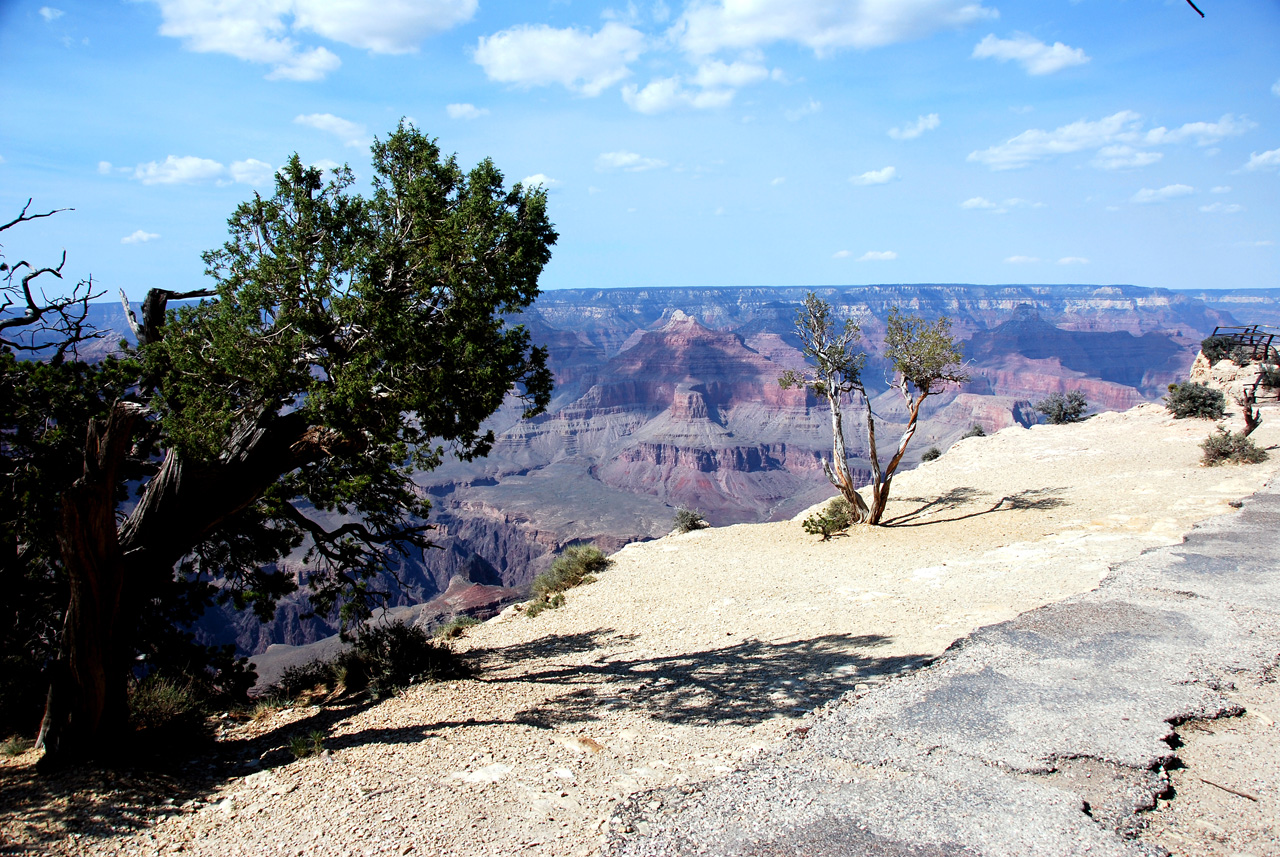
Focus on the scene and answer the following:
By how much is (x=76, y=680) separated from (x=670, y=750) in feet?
17.0

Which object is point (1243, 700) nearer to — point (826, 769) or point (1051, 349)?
point (826, 769)

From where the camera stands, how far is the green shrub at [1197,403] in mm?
25875

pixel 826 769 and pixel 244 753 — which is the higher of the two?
pixel 826 769

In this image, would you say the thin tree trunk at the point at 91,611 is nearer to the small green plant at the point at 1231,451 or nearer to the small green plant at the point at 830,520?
the small green plant at the point at 830,520

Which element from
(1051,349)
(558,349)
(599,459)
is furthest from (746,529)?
(1051,349)

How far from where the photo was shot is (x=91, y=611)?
6242mm

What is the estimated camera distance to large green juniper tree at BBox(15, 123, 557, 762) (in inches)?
245

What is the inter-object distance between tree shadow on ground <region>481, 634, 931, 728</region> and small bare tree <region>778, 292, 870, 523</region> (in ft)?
28.7

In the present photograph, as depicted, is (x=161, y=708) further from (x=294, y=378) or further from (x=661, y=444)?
(x=661, y=444)

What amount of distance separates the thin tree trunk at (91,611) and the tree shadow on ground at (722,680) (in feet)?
12.4

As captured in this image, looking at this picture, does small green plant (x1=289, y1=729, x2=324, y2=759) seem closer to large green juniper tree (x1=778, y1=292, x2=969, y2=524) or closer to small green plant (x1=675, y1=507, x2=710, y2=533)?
large green juniper tree (x1=778, y1=292, x2=969, y2=524)

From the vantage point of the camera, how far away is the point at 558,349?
193 meters

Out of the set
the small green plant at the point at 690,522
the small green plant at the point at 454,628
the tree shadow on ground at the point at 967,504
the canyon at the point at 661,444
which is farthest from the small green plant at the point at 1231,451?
the canyon at the point at 661,444

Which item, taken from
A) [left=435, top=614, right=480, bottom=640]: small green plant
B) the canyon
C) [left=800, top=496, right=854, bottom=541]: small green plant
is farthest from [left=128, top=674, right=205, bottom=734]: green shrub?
the canyon
